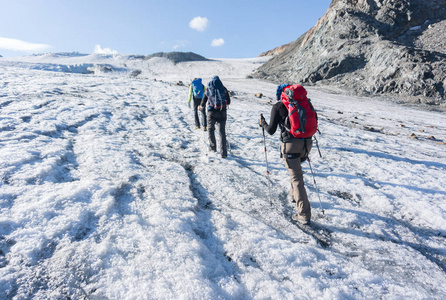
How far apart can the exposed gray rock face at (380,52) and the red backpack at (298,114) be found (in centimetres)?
2546

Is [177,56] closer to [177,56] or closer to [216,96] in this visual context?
[177,56]

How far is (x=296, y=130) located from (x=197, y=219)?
96.8 inches

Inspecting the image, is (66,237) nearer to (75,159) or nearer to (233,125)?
(75,159)

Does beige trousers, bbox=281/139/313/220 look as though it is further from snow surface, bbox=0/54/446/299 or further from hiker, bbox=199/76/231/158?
hiker, bbox=199/76/231/158

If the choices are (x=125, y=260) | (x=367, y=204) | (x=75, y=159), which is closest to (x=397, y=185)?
(x=367, y=204)

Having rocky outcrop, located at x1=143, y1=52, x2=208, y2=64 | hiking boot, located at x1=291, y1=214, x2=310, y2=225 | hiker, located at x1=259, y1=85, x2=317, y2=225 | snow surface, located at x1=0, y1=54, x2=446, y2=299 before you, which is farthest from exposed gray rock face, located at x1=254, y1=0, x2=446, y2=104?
rocky outcrop, located at x1=143, y1=52, x2=208, y2=64

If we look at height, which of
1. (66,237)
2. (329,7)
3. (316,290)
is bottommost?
(316,290)

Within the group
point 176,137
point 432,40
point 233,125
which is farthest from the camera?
point 432,40

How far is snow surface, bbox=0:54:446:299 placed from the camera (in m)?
2.93

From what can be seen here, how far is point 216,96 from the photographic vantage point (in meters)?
6.98

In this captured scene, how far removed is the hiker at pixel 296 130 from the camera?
4.08 m

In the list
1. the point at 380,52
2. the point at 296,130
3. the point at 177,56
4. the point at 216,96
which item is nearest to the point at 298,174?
the point at 296,130

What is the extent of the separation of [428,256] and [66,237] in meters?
5.84

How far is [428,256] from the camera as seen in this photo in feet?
12.5
